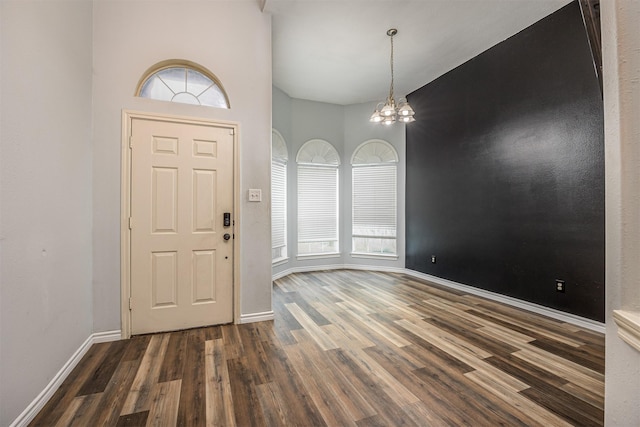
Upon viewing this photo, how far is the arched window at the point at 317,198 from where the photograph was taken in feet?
18.1

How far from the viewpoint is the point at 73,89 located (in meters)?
2.19

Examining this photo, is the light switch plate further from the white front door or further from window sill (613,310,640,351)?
window sill (613,310,640,351)

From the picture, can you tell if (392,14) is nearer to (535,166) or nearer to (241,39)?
(241,39)

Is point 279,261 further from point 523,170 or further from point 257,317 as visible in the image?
point 523,170

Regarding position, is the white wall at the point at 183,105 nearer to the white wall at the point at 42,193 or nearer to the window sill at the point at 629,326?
the white wall at the point at 42,193

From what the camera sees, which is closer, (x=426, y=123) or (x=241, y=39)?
(x=241, y=39)

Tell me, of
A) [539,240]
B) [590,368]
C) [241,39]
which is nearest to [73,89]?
[241,39]

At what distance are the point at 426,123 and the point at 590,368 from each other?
4005mm

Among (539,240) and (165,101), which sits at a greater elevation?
(165,101)

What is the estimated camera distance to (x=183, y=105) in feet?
9.18

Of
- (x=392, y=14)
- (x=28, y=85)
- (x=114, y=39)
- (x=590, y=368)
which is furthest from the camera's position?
(x=392, y=14)

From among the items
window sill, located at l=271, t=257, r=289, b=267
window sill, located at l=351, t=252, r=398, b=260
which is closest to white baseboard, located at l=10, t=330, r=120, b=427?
window sill, located at l=271, t=257, r=289, b=267

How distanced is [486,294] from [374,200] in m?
2.60

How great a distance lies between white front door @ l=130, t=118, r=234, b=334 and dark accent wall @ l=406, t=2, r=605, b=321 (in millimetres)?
3432
